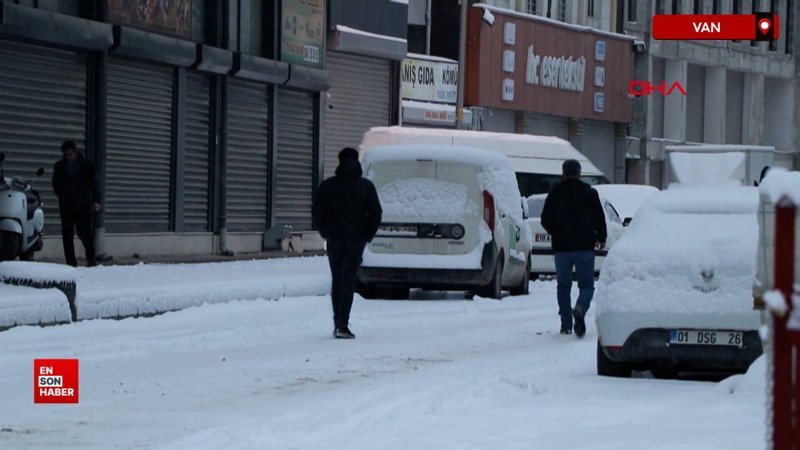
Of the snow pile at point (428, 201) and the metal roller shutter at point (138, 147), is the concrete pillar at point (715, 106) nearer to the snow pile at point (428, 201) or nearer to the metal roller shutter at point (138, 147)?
the metal roller shutter at point (138, 147)

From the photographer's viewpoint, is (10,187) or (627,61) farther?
(627,61)

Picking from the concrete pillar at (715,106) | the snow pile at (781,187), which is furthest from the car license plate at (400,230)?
the concrete pillar at (715,106)

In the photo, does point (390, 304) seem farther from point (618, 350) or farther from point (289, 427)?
point (289, 427)

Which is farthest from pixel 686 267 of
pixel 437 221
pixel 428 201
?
pixel 428 201

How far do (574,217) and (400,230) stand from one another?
17.6 feet

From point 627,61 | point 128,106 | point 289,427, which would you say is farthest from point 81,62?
point 627,61

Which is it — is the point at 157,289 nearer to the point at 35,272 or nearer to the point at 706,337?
the point at 35,272

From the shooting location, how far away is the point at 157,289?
20344mm

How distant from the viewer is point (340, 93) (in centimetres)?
4300

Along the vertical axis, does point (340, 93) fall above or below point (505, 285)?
above

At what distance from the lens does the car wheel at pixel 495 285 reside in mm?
23641

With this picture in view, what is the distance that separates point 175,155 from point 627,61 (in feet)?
107

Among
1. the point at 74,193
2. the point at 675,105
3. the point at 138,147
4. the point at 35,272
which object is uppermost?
the point at 675,105

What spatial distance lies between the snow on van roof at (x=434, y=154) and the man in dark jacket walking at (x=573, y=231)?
4.87 m
